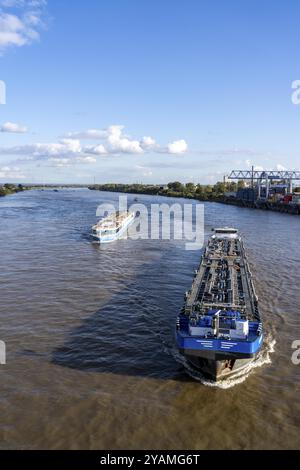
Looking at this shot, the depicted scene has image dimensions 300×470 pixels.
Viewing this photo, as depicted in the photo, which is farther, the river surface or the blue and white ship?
the blue and white ship

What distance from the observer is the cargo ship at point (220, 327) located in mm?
14594

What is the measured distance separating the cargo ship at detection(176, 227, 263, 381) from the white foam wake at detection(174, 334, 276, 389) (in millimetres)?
182

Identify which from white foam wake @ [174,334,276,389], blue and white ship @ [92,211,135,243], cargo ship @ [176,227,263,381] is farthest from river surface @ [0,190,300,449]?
blue and white ship @ [92,211,135,243]

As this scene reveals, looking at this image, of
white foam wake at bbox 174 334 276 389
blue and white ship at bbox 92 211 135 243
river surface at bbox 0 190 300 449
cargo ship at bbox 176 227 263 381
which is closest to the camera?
river surface at bbox 0 190 300 449

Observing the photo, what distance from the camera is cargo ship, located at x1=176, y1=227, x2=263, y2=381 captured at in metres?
14.6

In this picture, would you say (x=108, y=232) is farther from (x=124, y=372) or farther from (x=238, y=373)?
(x=238, y=373)

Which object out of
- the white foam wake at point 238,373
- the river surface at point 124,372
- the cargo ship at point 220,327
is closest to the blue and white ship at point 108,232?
the river surface at point 124,372

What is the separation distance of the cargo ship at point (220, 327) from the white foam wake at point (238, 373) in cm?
18

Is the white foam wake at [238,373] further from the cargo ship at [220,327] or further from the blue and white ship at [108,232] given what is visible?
the blue and white ship at [108,232]

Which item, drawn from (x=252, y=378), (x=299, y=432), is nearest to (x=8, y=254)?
(x=252, y=378)

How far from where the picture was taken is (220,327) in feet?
52.5

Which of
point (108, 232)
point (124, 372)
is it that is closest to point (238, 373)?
point (124, 372)

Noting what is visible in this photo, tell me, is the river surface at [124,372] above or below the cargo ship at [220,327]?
below

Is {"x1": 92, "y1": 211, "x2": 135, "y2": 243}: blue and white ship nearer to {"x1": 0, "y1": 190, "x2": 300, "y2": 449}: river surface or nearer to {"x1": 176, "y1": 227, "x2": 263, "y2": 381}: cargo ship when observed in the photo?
{"x1": 0, "y1": 190, "x2": 300, "y2": 449}: river surface
